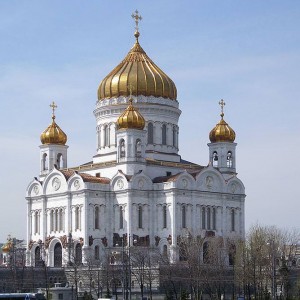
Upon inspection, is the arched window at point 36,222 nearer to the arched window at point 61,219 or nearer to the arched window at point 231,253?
the arched window at point 61,219

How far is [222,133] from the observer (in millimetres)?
98938

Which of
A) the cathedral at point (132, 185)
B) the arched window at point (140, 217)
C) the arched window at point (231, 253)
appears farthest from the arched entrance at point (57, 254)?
the arched window at point (231, 253)

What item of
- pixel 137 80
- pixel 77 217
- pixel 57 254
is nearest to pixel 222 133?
pixel 137 80

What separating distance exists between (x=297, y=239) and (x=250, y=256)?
6772 millimetres

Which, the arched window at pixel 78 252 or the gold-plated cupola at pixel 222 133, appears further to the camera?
the gold-plated cupola at pixel 222 133

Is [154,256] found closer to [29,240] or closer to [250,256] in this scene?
[250,256]

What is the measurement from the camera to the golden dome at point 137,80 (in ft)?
318

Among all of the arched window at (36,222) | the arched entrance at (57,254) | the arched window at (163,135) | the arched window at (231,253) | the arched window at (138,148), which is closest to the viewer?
the arched window at (231,253)

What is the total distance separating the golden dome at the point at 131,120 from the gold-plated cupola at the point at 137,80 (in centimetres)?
504

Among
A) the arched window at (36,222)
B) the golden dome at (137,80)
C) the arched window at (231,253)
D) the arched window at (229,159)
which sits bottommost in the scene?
the arched window at (231,253)

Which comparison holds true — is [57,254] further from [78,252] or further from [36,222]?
[36,222]

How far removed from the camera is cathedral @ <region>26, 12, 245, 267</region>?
90.9 meters

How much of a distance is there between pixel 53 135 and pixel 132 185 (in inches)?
491

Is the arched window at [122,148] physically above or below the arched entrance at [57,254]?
above
